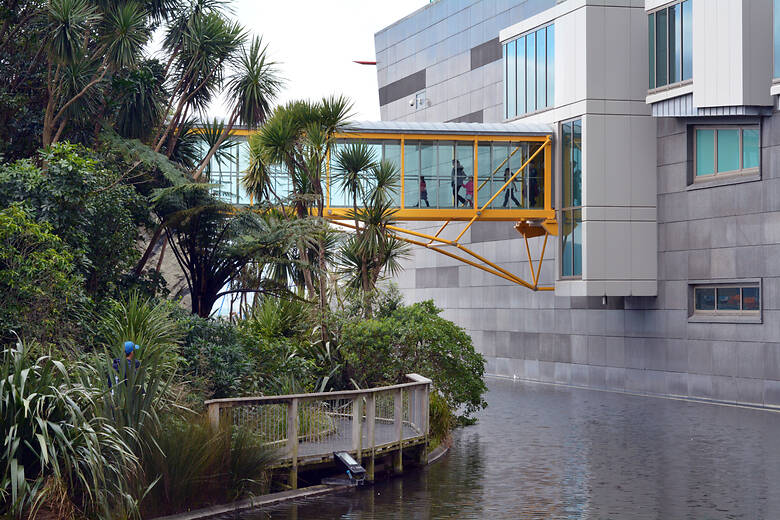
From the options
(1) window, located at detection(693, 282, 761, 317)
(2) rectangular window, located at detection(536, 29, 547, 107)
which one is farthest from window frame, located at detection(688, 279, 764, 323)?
(2) rectangular window, located at detection(536, 29, 547, 107)

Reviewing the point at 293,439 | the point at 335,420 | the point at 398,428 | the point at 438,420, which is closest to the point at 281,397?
the point at 293,439

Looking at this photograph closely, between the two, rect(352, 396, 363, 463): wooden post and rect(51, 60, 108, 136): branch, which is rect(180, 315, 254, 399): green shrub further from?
rect(51, 60, 108, 136): branch

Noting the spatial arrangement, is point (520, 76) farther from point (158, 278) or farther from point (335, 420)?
point (335, 420)

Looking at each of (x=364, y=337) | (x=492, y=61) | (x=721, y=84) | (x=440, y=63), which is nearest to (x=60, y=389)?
(x=364, y=337)

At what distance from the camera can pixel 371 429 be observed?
49.2ft

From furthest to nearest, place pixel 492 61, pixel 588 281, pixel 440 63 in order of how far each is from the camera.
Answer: pixel 440 63 → pixel 492 61 → pixel 588 281

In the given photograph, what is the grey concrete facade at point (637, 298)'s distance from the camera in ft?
91.5

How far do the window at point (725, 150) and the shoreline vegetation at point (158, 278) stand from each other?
9.73m

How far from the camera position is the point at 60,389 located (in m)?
11.1

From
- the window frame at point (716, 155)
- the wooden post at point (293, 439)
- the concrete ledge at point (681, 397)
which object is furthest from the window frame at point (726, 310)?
the wooden post at point (293, 439)

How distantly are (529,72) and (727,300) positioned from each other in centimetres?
1057

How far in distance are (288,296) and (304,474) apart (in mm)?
8023

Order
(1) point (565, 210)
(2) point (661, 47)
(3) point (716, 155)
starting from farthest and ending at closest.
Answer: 1. (1) point (565, 210)
2. (2) point (661, 47)
3. (3) point (716, 155)

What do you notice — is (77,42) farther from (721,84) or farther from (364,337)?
(721,84)
